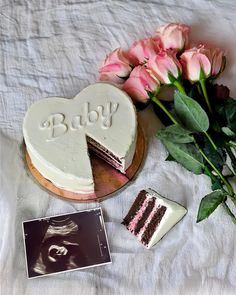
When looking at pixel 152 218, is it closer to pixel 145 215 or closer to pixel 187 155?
pixel 145 215

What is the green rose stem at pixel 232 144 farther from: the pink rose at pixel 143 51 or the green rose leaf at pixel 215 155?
the pink rose at pixel 143 51

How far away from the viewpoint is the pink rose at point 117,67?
0.90 meters

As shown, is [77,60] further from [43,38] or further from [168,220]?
[168,220]

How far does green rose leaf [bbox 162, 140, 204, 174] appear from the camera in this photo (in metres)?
0.81

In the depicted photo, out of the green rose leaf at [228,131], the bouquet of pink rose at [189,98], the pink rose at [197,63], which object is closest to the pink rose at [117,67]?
the bouquet of pink rose at [189,98]

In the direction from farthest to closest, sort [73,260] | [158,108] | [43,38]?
1. [43,38]
2. [158,108]
3. [73,260]

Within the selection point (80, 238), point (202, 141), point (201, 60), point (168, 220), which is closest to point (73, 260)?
point (80, 238)

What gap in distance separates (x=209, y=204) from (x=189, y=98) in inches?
6.6

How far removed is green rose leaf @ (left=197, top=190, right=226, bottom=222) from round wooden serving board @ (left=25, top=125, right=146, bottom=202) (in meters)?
0.14

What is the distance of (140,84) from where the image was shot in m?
0.86

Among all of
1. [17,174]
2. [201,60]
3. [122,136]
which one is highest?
[201,60]

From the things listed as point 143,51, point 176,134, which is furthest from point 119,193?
point 143,51

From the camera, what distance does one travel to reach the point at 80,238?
2.67 feet

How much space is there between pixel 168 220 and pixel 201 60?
272mm
